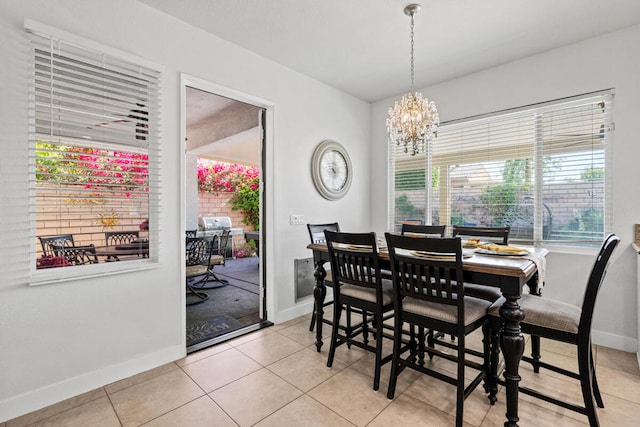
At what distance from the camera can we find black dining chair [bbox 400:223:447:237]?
2967 mm

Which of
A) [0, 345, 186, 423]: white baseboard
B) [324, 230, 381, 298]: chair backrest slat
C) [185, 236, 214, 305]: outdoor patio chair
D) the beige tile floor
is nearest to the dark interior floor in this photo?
[185, 236, 214, 305]: outdoor patio chair

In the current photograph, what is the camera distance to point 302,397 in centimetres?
193

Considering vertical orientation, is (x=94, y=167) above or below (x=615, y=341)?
above

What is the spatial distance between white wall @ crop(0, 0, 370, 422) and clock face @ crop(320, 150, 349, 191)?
0.23 m

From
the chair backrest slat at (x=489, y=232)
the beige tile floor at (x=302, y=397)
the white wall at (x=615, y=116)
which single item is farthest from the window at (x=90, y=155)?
the white wall at (x=615, y=116)

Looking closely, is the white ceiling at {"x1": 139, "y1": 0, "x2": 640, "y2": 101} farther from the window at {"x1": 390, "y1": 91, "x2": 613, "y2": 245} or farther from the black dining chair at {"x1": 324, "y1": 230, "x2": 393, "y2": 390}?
the black dining chair at {"x1": 324, "y1": 230, "x2": 393, "y2": 390}

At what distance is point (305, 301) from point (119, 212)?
2.10m

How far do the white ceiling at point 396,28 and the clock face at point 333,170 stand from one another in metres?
1.00

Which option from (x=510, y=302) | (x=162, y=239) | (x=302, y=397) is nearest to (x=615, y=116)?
(x=510, y=302)

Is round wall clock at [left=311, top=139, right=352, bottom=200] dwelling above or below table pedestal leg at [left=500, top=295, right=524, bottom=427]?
above

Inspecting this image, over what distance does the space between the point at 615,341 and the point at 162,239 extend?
3904mm

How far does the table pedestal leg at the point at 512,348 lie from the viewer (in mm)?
1618

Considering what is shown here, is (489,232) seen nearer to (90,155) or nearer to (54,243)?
(90,155)

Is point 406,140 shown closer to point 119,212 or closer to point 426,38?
point 426,38
